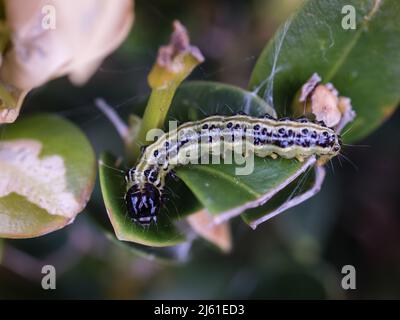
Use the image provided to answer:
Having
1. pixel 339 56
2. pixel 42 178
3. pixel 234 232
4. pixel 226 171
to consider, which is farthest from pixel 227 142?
pixel 234 232

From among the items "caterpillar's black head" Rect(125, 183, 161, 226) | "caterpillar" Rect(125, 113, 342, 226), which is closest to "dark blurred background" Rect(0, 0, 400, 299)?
"caterpillar" Rect(125, 113, 342, 226)

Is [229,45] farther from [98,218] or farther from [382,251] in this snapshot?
[382,251]

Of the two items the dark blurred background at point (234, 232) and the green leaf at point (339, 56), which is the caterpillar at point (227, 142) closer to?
the green leaf at point (339, 56)

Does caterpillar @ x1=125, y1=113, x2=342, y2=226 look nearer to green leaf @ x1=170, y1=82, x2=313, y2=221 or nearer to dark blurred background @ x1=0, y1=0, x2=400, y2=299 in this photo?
green leaf @ x1=170, y1=82, x2=313, y2=221

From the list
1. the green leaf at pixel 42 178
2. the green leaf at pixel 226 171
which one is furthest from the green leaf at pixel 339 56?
the green leaf at pixel 42 178

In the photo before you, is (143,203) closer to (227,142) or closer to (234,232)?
(227,142)

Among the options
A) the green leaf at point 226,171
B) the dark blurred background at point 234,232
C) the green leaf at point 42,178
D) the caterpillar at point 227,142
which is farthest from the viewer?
the dark blurred background at point 234,232
